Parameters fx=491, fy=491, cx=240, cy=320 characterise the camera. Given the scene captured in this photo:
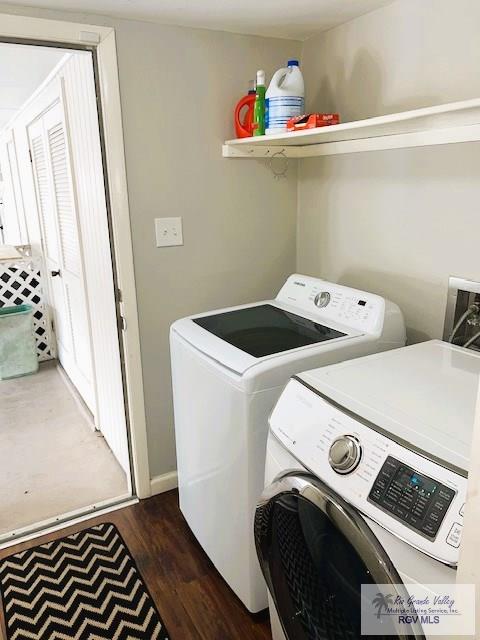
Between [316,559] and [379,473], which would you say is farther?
[316,559]

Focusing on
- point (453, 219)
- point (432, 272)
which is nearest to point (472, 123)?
point (453, 219)

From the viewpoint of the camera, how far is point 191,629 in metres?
1.58

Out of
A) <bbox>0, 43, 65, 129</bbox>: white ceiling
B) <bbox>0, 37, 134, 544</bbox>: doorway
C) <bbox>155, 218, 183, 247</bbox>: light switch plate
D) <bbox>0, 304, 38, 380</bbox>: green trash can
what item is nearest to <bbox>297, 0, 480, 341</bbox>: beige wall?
<bbox>155, 218, 183, 247</bbox>: light switch plate

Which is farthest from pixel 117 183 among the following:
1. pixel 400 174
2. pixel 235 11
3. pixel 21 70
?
pixel 21 70

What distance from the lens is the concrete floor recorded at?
222 cm

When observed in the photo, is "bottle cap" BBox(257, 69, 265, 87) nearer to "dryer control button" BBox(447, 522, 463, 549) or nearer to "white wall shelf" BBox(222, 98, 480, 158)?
"white wall shelf" BBox(222, 98, 480, 158)

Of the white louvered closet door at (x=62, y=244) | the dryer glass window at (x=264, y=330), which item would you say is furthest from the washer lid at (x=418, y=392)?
the white louvered closet door at (x=62, y=244)

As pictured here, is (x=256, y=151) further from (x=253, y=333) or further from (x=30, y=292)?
(x=30, y=292)

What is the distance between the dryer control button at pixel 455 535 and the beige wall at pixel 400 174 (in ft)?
3.14

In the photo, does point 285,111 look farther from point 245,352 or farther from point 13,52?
point 13,52

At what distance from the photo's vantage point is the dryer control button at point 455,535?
774 millimetres

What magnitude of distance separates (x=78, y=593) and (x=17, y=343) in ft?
7.52

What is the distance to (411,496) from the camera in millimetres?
868

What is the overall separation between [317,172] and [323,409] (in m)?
1.33
